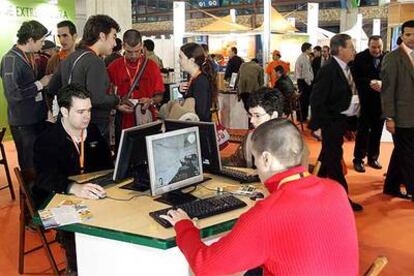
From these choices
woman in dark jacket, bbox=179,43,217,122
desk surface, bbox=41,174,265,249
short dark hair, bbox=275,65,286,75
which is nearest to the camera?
desk surface, bbox=41,174,265,249

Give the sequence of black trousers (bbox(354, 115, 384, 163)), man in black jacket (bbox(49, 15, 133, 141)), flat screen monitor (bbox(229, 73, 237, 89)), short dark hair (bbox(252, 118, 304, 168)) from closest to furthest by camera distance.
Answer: short dark hair (bbox(252, 118, 304, 168)) < man in black jacket (bbox(49, 15, 133, 141)) < black trousers (bbox(354, 115, 384, 163)) < flat screen monitor (bbox(229, 73, 237, 89))

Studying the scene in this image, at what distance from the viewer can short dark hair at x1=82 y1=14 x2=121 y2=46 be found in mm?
3482

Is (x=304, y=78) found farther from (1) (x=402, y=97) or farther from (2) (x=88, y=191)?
(2) (x=88, y=191)

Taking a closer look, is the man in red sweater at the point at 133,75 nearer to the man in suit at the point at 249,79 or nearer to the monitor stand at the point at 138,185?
the monitor stand at the point at 138,185

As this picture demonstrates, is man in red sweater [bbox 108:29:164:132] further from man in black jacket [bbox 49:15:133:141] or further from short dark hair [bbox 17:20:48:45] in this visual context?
short dark hair [bbox 17:20:48:45]

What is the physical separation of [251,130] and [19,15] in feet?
21.2

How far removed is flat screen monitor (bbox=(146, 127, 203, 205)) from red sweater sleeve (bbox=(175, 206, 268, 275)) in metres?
0.67

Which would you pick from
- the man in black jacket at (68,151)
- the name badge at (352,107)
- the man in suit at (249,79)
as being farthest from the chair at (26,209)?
the man in suit at (249,79)

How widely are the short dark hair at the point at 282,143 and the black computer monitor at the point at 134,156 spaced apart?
3.31ft

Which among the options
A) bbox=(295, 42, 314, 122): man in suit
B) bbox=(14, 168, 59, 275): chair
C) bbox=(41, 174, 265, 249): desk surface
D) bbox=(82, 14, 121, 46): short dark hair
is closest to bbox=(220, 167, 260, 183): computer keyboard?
bbox=(41, 174, 265, 249): desk surface

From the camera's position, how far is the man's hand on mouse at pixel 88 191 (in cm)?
246

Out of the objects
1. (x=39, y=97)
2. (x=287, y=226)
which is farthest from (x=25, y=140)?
(x=287, y=226)

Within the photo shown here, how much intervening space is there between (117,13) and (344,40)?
514 centimetres

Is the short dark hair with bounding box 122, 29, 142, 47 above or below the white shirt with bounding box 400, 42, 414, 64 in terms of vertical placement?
above
